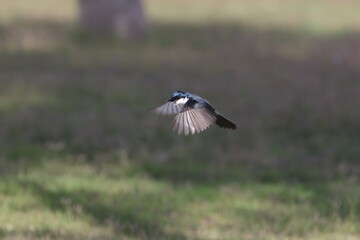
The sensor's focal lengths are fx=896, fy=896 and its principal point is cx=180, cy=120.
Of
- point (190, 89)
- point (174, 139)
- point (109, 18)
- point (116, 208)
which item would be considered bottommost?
point (116, 208)

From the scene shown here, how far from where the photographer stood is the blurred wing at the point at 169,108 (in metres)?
6.09

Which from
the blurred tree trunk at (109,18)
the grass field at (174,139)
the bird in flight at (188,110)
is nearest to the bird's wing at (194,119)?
the bird in flight at (188,110)

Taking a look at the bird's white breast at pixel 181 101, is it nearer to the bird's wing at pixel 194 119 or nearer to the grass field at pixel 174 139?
the bird's wing at pixel 194 119

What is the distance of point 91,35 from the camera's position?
63.3ft

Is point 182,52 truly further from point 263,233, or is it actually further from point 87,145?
point 263,233

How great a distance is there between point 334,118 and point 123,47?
725 cm

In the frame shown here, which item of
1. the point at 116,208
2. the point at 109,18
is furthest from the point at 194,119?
the point at 109,18

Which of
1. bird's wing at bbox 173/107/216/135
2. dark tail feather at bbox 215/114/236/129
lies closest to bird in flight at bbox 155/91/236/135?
bird's wing at bbox 173/107/216/135

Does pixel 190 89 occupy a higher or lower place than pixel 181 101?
higher

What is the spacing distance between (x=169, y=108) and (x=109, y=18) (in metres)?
13.5

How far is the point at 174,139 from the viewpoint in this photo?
11539 mm

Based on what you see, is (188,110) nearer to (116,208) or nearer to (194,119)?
(194,119)

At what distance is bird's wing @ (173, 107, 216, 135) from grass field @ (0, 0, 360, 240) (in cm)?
149

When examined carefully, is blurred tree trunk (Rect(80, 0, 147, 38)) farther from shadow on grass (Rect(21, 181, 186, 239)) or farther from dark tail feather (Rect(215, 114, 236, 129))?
dark tail feather (Rect(215, 114, 236, 129))
